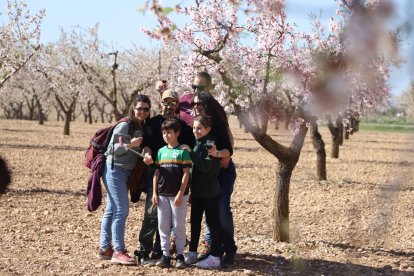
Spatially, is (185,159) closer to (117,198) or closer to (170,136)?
(170,136)

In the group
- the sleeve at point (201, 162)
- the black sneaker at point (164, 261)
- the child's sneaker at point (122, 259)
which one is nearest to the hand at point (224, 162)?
the sleeve at point (201, 162)

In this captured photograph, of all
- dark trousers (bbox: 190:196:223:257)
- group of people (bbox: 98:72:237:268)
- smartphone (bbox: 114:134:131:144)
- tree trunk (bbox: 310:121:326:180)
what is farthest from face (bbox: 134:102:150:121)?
tree trunk (bbox: 310:121:326:180)

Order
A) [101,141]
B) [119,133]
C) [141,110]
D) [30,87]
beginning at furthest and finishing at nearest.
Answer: [30,87] < [101,141] < [141,110] < [119,133]

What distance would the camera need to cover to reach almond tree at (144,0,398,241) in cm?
84

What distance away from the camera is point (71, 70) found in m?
28.2

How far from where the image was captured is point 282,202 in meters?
6.27

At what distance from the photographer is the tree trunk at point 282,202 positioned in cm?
625

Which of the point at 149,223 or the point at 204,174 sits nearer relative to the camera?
the point at 204,174

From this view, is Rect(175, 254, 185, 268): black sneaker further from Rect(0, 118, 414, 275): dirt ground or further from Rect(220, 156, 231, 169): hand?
Rect(220, 156, 231, 169): hand

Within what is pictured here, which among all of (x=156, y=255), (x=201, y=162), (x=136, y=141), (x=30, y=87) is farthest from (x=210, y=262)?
(x=30, y=87)

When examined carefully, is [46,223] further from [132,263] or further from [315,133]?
[315,133]

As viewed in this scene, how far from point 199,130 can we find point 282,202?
183 cm

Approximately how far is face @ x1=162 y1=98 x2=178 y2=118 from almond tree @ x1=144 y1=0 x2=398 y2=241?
607 millimetres

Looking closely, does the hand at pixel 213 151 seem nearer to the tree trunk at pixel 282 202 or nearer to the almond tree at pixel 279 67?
the almond tree at pixel 279 67
